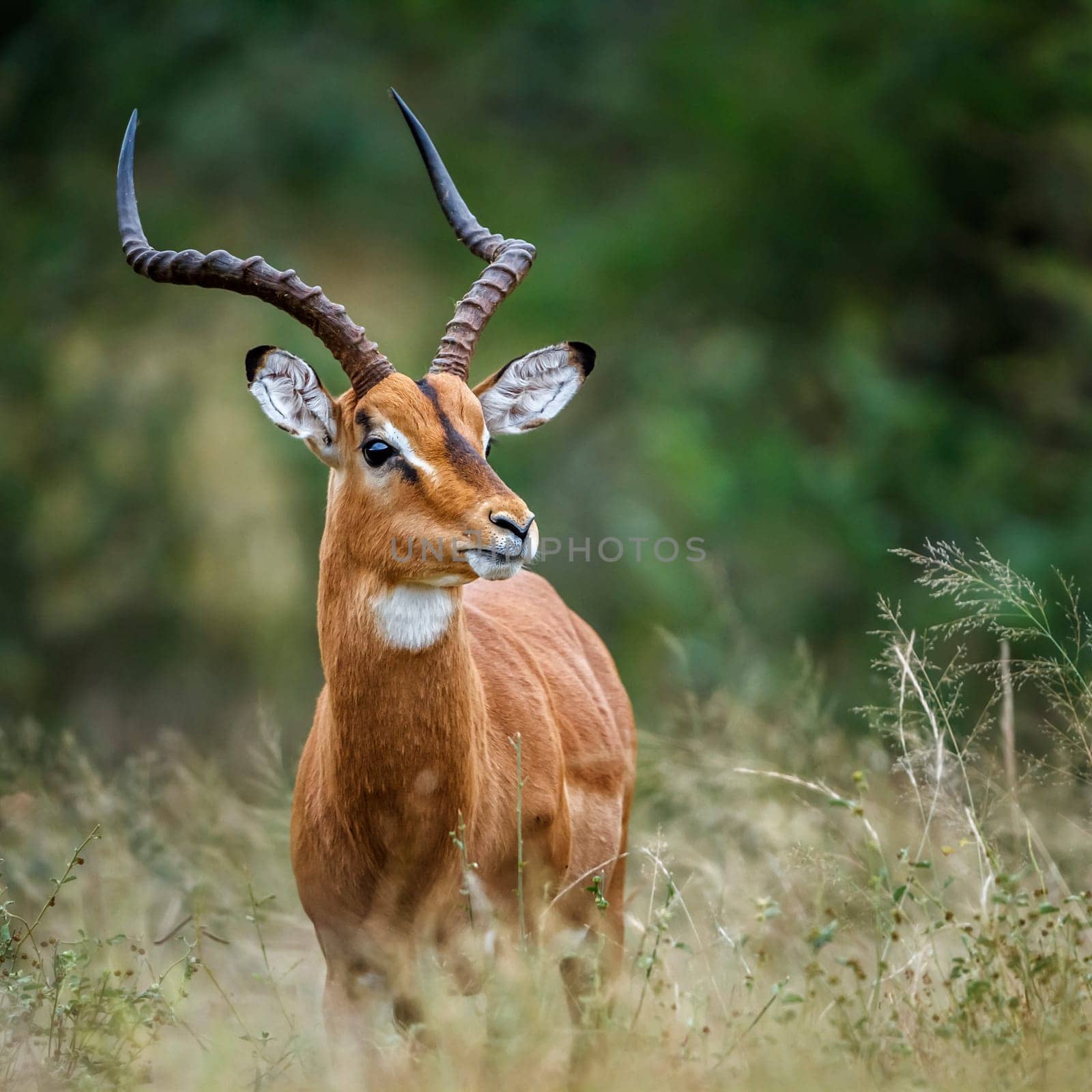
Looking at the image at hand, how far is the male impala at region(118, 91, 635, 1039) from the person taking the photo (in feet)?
15.6

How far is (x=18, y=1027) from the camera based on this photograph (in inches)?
177

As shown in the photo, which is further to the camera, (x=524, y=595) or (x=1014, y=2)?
(x=1014, y=2)

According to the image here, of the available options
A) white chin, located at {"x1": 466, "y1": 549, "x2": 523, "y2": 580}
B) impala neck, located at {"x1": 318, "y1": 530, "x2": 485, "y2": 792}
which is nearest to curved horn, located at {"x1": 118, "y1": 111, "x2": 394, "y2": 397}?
impala neck, located at {"x1": 318, "y1": 530, "x2": 485, "y2": 792}

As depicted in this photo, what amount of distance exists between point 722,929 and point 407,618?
1420mm

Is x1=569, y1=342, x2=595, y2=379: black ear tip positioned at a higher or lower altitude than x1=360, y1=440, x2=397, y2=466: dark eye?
higher

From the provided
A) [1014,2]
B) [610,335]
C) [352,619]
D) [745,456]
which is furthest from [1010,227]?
[352,619]

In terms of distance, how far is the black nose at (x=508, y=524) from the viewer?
4.55 m

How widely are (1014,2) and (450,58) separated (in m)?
6.76

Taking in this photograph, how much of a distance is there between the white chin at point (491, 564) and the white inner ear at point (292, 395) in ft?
3.02

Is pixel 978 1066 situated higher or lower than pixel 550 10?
lower

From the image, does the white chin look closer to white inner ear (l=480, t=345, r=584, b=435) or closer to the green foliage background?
white inner ear (l=480, t=345, r=584, b=435)

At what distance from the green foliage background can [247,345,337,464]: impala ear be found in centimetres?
541

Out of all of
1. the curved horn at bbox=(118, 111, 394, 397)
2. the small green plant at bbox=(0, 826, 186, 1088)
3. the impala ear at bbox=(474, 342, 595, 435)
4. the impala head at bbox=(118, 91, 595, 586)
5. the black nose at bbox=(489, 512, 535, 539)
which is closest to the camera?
the small green plant at bbox=(0, 826, 186, 1088)

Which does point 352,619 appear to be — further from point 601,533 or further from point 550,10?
point 550,10
